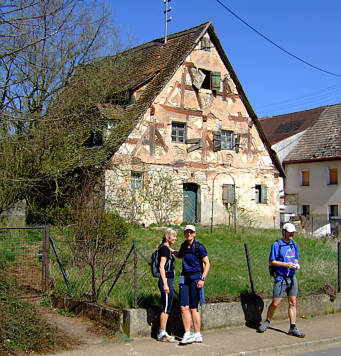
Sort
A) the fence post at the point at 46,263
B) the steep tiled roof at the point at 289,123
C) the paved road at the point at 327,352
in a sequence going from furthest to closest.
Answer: the steep tiled roof at the point at 289,123, the fence post at the point at 46,263, the paved road at the point at 327,352

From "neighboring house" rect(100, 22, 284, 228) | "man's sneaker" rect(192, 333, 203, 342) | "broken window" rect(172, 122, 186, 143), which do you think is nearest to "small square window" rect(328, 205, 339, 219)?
"neighboring house" rect(100, 22, 284, 228)

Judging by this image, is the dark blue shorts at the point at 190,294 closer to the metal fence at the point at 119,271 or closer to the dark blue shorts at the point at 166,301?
the dark blue shorts at the point at 166,301

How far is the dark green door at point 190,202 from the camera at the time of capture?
2312cm

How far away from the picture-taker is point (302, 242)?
19.2 meters

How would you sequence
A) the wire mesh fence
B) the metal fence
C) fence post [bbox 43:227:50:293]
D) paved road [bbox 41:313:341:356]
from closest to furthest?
paved road [bbox 41:313:341:356] → the wire mesh fence → the metal fence → fence post [bbox 43:227:50:293]

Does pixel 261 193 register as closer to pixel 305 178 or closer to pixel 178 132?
pixel 178 132

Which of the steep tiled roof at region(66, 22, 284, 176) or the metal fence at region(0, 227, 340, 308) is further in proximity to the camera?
the steep tiled roof at region(66, 22, 284, 176)

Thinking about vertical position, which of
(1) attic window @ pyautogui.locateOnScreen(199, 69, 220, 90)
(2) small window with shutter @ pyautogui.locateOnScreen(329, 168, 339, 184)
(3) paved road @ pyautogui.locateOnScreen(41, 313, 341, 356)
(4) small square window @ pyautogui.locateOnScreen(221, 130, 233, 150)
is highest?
(1) attic window @ pyautogui.locateOnScreen(199, 69, 220, 90)

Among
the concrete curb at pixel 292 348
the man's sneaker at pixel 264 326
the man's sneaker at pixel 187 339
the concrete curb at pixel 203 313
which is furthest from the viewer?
the man's sneaker at pixel 264 326

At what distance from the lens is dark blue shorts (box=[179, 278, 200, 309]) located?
27.3ft

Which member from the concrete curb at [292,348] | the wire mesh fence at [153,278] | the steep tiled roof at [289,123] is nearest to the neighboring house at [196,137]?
the wire mesh fence at [153,278]

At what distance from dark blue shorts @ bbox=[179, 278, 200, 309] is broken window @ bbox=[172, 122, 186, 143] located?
582 inches

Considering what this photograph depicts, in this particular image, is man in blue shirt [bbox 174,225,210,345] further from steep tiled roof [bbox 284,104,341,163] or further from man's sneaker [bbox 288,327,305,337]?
steep tiled roof [bbox 284,104,341,163]

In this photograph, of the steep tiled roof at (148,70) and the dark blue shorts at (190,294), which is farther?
the steep tiled roof at (148,70)
